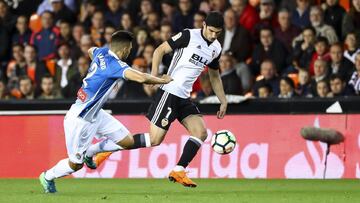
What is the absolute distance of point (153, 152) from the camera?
17.3 m

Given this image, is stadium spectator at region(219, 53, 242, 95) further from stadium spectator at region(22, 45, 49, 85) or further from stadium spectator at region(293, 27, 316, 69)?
stadium spectator at region(22, 45, 49, 85)

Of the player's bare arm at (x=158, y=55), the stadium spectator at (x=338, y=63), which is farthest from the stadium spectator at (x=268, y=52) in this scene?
the player's bare arm at (x=158, y=55)

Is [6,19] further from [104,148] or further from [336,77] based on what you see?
[104,148]

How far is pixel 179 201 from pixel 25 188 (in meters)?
3.21

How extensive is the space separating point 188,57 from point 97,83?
5.51 ft

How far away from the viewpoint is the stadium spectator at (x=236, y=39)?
19.1 m

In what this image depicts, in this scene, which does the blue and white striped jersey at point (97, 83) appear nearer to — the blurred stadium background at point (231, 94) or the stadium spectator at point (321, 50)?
the blurred stadium background at point (231, 94)

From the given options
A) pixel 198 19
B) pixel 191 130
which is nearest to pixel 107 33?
pixel 198 19

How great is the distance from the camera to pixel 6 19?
861 inches

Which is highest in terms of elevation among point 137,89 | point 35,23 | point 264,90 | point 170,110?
point 35,23

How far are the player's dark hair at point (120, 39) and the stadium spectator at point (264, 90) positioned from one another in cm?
563

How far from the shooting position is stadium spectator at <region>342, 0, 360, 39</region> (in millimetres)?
18562

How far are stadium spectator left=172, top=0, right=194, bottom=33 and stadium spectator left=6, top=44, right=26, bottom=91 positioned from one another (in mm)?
3111

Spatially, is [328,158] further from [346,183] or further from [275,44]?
[275,44]
